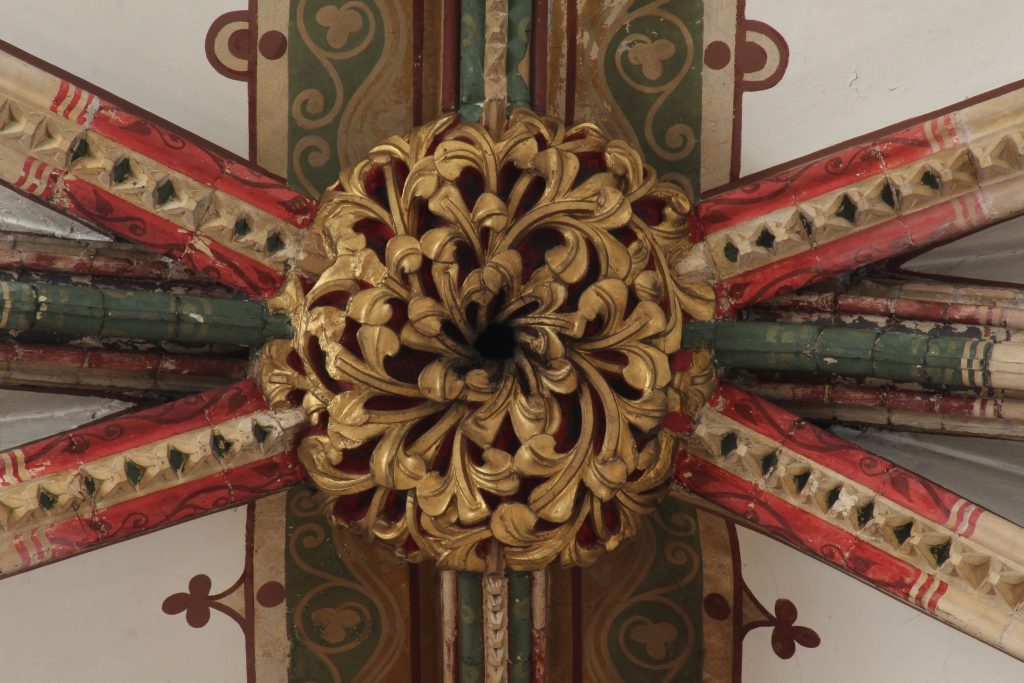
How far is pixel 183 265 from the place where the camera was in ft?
9.37

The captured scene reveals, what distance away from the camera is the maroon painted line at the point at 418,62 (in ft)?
9.36

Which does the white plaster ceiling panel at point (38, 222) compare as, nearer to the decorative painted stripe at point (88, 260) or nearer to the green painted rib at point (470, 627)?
the decorative painted stripe at point (88, 260)

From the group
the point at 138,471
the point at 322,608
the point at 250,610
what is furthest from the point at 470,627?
the point at 138,471

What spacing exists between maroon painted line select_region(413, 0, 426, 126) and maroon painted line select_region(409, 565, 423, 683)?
0.86m

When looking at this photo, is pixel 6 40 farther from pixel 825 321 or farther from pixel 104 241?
pixel 825 321

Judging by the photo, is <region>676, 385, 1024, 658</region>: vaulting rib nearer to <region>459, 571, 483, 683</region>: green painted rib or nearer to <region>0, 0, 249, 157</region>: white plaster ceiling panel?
<region>459, 571, 483, 683</region>: green painted rib

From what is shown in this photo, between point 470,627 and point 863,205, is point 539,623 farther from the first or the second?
point 863,205

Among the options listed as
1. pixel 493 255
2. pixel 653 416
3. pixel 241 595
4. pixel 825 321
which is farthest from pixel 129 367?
pixel 825 321

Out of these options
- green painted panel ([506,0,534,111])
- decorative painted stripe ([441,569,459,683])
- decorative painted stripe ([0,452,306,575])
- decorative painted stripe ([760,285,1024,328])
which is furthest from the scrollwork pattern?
decorative painted stripe ([760,285,1024,328])

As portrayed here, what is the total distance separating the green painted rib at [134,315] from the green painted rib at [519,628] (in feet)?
1.95

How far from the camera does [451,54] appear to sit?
275 cm

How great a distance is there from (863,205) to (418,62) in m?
0.81

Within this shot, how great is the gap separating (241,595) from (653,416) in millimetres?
879

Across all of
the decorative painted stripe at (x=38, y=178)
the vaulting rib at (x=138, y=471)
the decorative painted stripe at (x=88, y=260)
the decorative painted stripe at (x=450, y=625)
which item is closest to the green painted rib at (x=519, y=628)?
the decorative painted stripe at (x=450, y=625)
